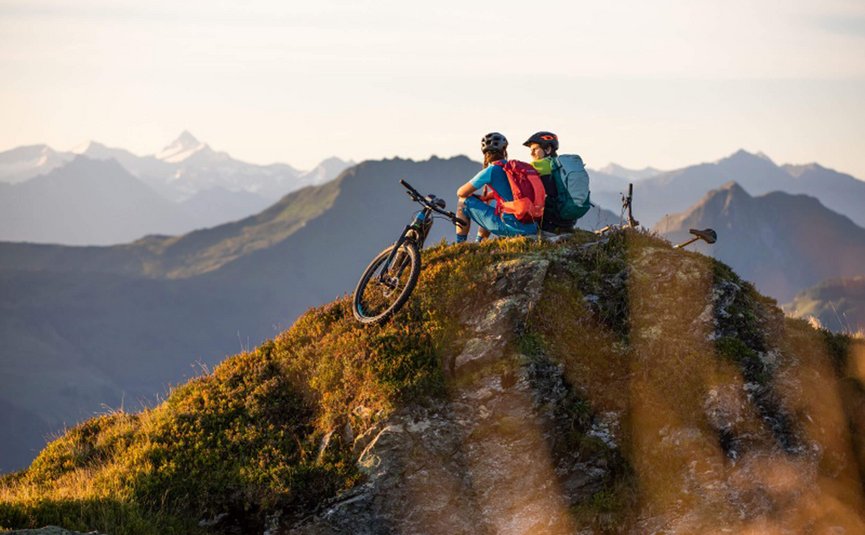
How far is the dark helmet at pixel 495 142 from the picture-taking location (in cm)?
1605

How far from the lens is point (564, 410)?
42.1 feet

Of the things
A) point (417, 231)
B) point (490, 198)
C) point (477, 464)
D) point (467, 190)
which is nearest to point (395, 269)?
point (417, 231)

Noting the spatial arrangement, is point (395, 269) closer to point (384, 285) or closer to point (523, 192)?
point (384, 285)

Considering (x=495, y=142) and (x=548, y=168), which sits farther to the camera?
(x=495, y=142)

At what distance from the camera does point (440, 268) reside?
49.7 ft

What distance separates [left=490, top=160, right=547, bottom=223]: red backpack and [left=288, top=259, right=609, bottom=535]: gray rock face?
3.33 metres

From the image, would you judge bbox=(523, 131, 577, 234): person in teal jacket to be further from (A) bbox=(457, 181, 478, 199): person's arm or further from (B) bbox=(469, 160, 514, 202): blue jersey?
(A) bbox=(457, 181, 478, 199): person's arm

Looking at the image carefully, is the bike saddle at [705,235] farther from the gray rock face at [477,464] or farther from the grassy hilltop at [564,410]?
the gray rock face at [477,464]

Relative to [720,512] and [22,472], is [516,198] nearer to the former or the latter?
[720,512]

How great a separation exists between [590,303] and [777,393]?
136 inches

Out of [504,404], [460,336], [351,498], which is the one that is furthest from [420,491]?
[460,336]

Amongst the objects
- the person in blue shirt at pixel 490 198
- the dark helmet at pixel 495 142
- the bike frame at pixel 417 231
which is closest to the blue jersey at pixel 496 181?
the person in blue shirt at pixel 490 198

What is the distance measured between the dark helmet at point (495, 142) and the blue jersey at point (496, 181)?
0.45 metres

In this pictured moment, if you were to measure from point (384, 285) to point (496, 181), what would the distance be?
10.2ft
